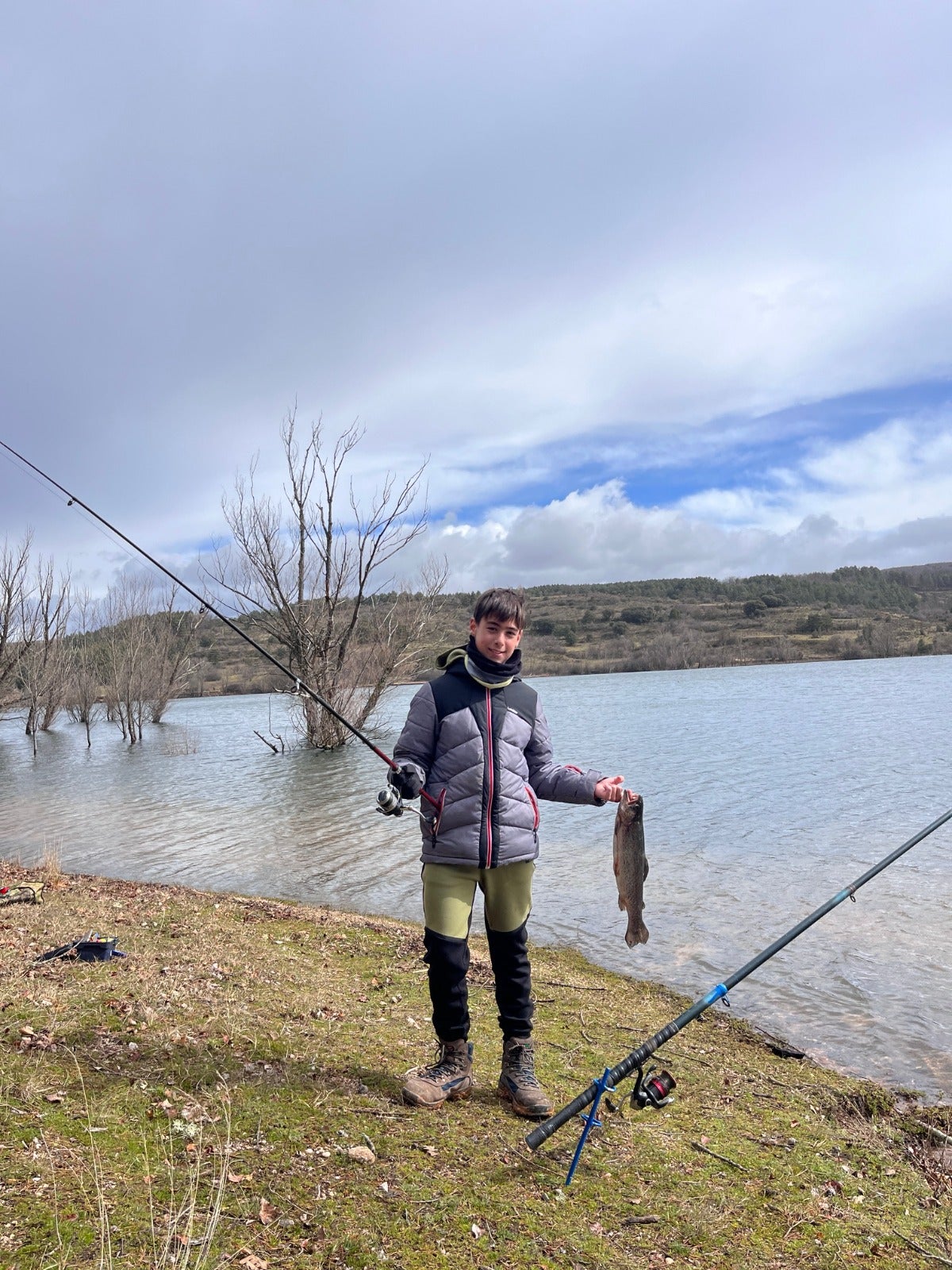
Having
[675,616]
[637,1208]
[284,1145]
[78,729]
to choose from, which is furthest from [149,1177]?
[675,616]

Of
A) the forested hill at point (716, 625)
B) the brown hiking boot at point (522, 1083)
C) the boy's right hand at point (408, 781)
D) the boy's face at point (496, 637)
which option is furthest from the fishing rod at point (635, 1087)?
the forested hill at point (716, 625)

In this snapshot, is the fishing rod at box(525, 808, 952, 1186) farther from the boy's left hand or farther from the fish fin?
the boy's left hand

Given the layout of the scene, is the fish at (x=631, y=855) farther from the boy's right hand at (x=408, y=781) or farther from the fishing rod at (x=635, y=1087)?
the boy's right hand at (x=408, y=781)

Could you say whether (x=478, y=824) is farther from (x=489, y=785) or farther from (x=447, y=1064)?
(x=447, y=1064)

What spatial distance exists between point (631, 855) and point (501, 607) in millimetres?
1497

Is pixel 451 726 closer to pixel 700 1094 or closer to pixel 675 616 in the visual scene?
pixel 700 1094

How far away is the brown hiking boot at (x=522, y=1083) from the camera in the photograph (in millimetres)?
3992

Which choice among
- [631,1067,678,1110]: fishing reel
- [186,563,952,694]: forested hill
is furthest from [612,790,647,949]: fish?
[186,563,952,694]: forested hill

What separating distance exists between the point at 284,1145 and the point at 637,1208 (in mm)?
1482

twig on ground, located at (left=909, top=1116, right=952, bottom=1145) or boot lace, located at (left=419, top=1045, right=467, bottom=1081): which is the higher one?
boot lace, located at (left=419, top=1045, right=467, bottom=1081)

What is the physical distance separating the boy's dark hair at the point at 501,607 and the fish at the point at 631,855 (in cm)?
105

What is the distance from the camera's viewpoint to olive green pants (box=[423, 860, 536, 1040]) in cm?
392

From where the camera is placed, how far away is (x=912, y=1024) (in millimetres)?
6863

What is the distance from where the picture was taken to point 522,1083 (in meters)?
4.08
